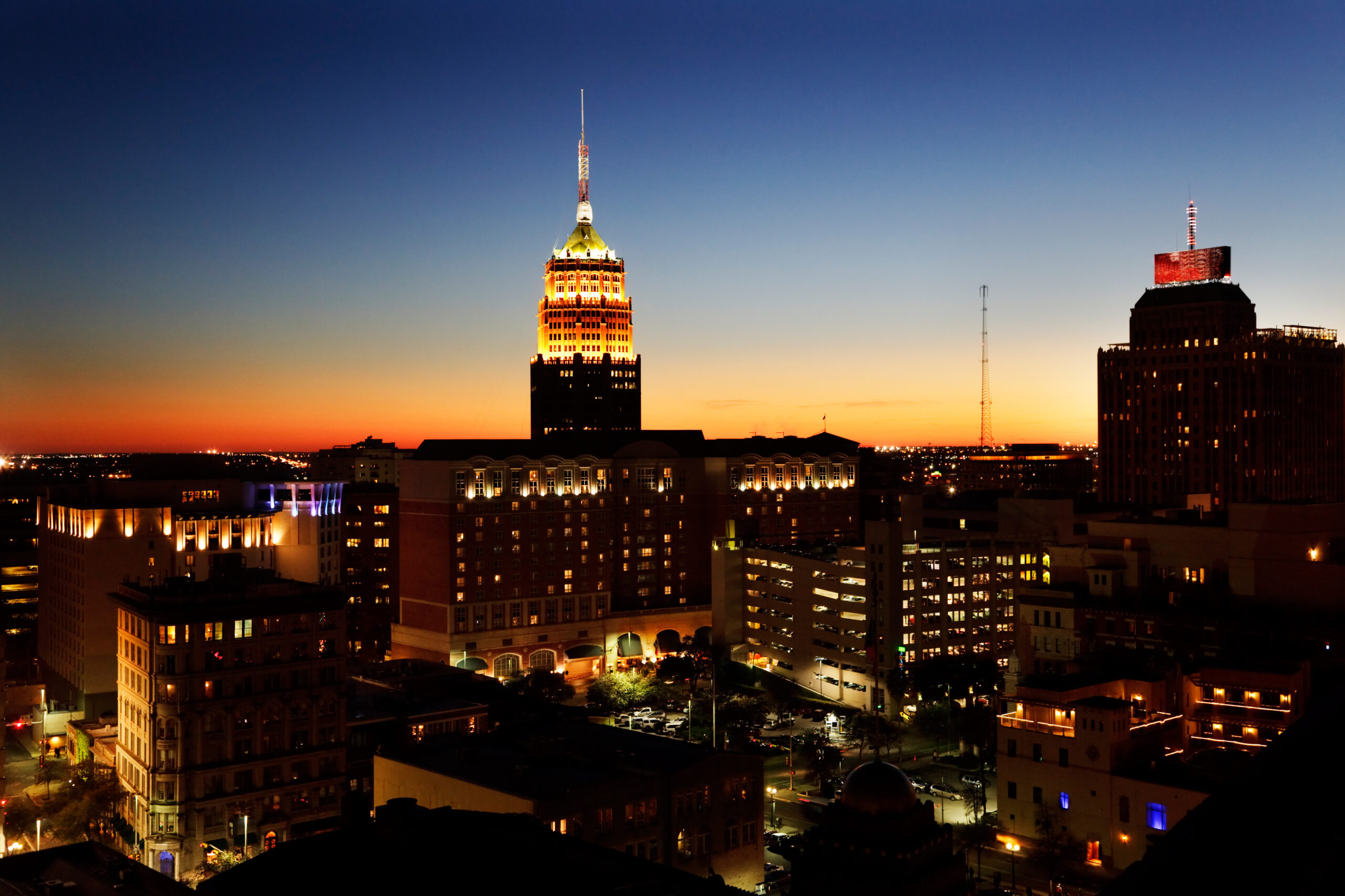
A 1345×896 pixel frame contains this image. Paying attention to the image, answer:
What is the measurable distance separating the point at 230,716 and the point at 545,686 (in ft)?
183

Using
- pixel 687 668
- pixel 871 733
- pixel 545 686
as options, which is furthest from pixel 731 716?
pixel 545 686

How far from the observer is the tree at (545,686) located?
126 m

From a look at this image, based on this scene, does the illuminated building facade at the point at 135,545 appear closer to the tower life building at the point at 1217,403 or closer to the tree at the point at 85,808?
the tree at the point at 85,808

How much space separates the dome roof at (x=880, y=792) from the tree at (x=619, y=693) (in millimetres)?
81978

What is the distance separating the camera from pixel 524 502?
5920 inches

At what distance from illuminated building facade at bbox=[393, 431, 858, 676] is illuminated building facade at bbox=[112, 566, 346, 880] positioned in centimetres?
6143

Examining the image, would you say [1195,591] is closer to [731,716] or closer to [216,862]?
[731,716]

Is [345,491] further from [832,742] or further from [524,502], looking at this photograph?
[832,742]

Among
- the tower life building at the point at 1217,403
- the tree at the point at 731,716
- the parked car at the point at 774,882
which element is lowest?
the parked car at the point at 774,882

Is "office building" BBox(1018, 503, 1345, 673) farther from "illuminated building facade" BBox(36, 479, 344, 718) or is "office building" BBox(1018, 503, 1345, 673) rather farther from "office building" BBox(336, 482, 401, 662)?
"office building" BBox(336, 482, 401, 662)

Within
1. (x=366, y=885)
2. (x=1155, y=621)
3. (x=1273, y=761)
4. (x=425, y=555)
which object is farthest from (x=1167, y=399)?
(x=1273, y=761)

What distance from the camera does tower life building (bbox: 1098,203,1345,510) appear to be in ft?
609

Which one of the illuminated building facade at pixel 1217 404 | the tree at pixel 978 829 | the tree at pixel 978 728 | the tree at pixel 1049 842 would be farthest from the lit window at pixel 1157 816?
the illuminated building facade at pixel 1217 404

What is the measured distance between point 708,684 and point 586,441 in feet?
152
